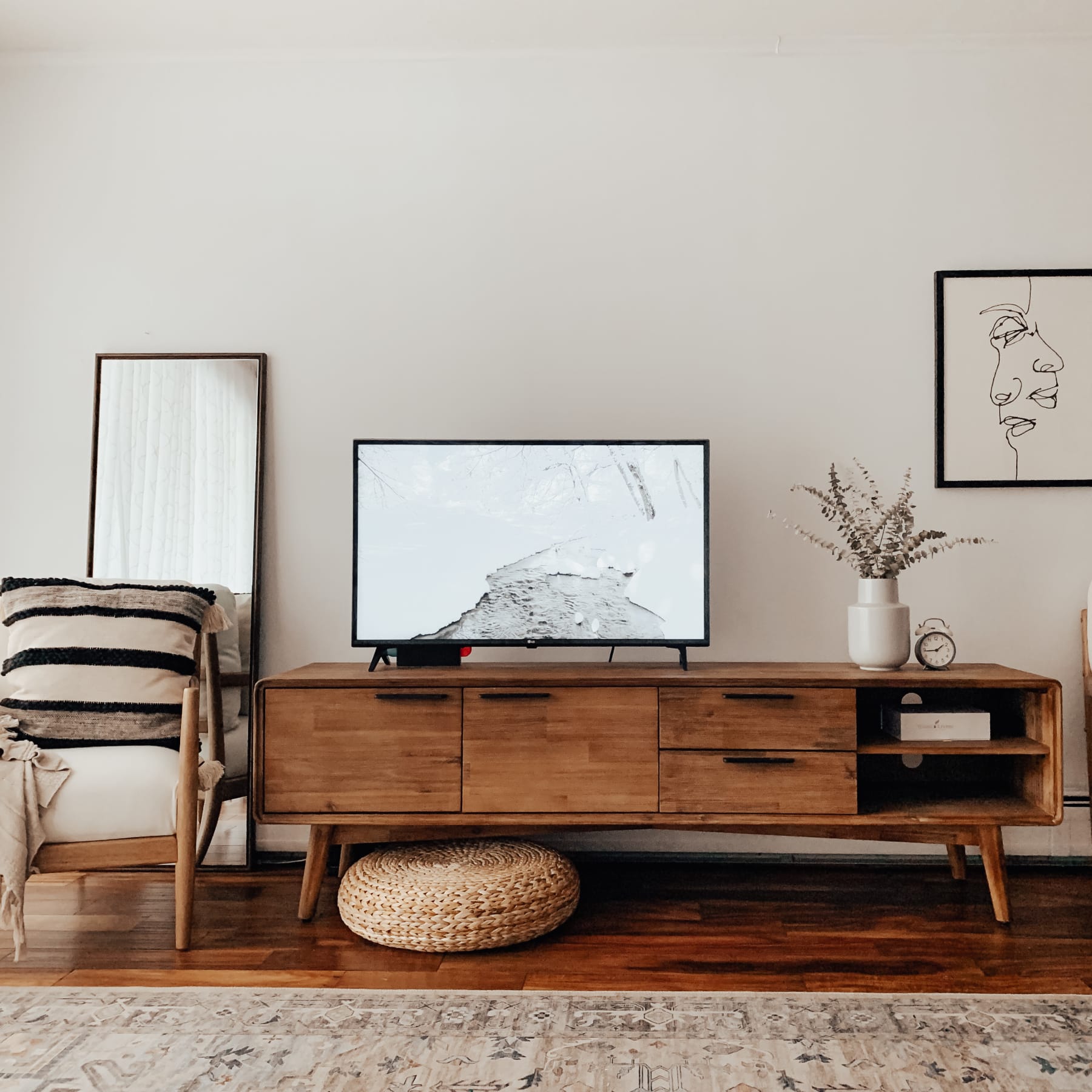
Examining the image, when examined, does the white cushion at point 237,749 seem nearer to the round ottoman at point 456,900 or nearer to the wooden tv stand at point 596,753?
the wooden tv stand at point 596,753

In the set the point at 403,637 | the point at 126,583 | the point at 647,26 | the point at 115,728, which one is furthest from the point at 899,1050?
the point at 647,26

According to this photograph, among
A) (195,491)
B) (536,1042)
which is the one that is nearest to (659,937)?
(536,1042)

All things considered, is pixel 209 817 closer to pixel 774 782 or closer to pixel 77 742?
pixel 77 742

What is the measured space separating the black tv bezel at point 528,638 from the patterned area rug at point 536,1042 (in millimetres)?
905

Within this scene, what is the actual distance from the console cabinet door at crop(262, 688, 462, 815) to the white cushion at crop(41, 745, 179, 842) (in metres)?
0.28

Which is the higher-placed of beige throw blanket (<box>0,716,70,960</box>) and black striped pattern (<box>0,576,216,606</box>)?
black striped pattern (<box>0,576,216,606</box>)

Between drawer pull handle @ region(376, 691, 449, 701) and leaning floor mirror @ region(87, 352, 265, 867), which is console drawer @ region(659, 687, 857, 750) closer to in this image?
drawer pull handle @ region(376, 691, 449, 701)

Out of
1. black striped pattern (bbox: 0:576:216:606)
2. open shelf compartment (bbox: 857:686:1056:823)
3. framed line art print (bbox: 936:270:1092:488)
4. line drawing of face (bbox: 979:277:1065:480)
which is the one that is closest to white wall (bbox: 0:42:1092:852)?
framed line art print (bbox: 936:270:1092:488)

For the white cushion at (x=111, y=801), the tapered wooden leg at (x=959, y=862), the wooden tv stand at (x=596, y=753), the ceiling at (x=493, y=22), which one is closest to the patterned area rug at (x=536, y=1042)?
the white cushion at (x=111, y=801)

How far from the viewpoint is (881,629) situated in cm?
242

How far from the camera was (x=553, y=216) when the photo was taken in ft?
9.26

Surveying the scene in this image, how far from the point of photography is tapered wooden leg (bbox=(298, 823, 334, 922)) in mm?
2316

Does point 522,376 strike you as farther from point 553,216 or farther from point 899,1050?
point 899,1050

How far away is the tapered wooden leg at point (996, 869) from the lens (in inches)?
89.0
